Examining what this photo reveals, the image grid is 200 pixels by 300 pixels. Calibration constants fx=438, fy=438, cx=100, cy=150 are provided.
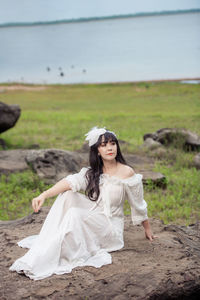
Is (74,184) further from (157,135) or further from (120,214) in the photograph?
(157,135)

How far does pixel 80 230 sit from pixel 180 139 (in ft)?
22.3

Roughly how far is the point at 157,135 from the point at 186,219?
15.3 ft

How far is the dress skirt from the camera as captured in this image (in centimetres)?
389

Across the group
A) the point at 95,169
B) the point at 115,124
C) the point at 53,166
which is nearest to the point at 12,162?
the point at 53,166

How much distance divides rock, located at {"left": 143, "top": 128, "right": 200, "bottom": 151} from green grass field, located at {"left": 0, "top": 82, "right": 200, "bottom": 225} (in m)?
0.30

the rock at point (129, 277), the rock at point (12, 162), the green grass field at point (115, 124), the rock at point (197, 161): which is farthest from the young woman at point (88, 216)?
the rock at point (197, 161)

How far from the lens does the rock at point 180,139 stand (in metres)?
10.5

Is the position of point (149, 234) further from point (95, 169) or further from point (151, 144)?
point (151, 144)

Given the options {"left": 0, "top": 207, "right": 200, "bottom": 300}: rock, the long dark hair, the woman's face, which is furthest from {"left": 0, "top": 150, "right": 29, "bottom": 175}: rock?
the woman's face

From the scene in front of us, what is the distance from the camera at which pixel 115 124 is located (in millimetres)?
14609

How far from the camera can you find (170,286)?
3736 mm

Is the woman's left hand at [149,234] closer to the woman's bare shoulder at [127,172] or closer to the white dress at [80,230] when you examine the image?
the white dress at [80,230]

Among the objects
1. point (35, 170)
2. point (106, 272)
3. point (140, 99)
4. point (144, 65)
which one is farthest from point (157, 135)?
point (144, 65)

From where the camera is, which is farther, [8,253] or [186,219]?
[186,219]
